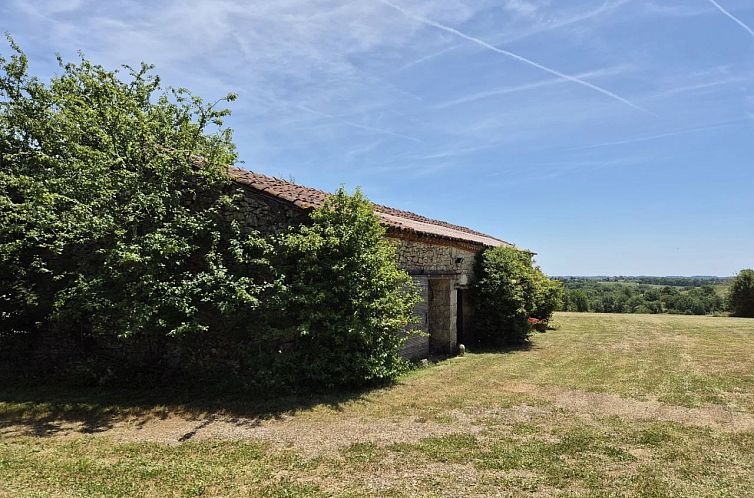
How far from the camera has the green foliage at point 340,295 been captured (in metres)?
8.91

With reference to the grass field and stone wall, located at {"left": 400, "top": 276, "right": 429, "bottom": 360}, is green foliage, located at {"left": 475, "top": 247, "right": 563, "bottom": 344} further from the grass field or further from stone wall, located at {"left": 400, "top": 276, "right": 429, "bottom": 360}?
the grass field

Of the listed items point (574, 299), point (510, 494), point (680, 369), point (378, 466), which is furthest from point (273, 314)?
point (574, 299)

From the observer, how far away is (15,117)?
12234mm

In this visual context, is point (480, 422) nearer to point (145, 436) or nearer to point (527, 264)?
point (145, 436)

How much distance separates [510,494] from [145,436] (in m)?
5.19

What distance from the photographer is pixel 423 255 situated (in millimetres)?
13195

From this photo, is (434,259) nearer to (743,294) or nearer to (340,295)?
(340,295)

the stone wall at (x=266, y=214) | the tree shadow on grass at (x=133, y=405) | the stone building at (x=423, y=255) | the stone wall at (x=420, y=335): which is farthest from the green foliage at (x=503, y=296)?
the stone wall at (x=266, y=214)

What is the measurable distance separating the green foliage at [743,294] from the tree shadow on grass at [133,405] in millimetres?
34587

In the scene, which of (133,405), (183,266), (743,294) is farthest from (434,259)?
(743,294)

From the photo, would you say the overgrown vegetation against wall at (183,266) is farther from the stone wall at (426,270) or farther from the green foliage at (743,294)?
the green foliage at (743,294)

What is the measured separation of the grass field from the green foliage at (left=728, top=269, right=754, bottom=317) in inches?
1085

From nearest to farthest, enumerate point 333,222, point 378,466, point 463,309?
point 378,466
point 333,222
point 463,309

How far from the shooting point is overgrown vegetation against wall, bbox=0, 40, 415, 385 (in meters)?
8.69
